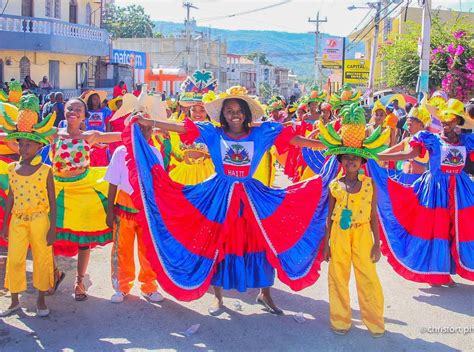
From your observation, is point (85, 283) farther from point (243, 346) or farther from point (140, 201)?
point (243, 346)

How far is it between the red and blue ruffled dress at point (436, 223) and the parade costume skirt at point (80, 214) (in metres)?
2.76

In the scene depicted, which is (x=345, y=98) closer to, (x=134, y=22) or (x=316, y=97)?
(x=316, y=97)

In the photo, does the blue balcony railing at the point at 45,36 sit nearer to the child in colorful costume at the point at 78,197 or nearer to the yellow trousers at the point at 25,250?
the child in colorful costume at the point at 78,197

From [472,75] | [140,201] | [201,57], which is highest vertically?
[201,57]

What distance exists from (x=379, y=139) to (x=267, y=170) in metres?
2.01

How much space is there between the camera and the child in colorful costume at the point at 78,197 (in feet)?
18.5

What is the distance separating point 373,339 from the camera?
4.87 meters

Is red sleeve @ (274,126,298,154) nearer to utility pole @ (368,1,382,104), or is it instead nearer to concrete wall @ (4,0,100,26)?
utility pole @ (368,1,382,104)

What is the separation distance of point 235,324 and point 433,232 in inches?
91.5

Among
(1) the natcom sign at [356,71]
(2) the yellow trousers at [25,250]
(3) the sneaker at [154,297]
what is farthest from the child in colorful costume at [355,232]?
(1) the natcom sign at [356,71]

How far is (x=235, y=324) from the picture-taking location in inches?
203

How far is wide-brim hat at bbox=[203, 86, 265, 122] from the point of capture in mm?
5387

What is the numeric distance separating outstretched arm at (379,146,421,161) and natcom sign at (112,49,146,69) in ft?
110

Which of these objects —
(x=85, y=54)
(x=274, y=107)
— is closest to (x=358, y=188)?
(x=274, y=107)
